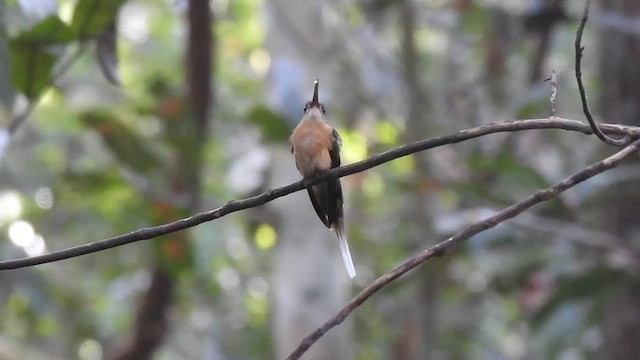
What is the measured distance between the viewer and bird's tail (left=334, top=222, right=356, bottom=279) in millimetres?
2196

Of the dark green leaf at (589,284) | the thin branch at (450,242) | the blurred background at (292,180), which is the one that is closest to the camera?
the thin branch at (450,242)

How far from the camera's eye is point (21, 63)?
277cm

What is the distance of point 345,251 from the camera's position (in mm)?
2348

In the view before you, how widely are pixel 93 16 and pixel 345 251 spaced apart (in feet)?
3.49

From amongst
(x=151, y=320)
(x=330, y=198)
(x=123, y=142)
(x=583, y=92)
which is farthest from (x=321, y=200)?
(x=151, y=320)

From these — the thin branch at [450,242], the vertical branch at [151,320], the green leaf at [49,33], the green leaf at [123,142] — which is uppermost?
the green leaf at [49,33]

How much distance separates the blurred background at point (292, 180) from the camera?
382 cm

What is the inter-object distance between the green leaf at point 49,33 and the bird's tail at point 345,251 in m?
0.97

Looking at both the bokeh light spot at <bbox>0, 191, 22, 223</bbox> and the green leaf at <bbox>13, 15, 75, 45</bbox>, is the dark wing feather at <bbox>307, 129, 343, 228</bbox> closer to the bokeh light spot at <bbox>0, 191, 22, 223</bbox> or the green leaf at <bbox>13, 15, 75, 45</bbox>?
the green leaf at <bbox>13, 15, 75, 45</bbox>

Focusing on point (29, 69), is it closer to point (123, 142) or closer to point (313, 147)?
point (313, 147)

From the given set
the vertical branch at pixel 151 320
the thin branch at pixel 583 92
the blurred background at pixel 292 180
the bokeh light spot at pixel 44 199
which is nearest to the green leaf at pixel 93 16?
the blurred background at pixel 292 180

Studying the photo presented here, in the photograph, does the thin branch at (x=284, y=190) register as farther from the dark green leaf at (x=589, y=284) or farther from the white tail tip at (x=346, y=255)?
the dark green leaf at (x=589, y=284)

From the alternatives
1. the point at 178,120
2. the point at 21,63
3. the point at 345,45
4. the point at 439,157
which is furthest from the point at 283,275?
the point at 439,157

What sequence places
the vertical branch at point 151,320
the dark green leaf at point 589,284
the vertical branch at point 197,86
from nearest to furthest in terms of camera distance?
the vertical branch at point 197,86, the dark green leaf at point 589,284, the vertical branch at point 151,320
